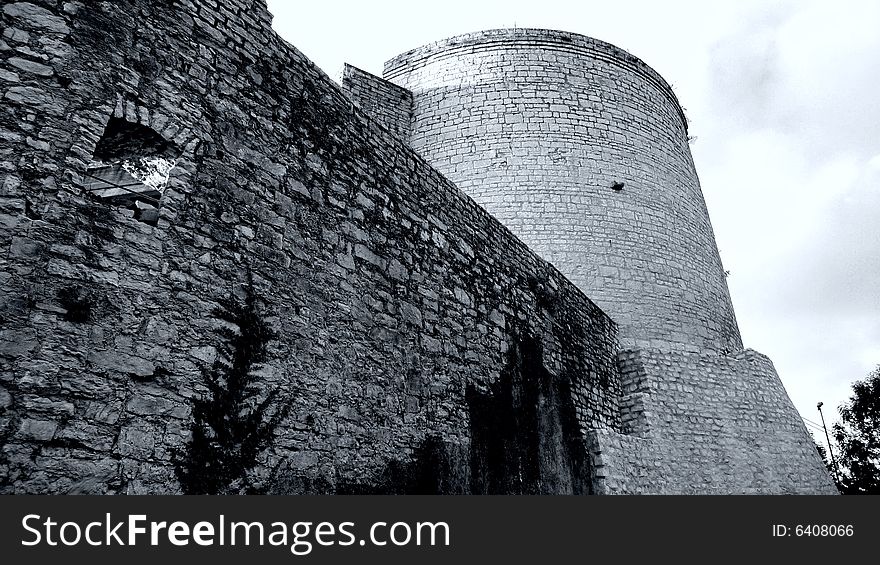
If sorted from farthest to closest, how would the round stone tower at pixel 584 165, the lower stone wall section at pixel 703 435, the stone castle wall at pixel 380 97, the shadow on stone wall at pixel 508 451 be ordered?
the stone castle wall at pixel 380 97
the round stone tower at pixel 584 165
the lower stone wall section at pixel 703 435
the shadow on stone wall at pixel 508 451

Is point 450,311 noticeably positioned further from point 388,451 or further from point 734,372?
point 734,372

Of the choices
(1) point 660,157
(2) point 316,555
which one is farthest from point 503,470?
(1) point 660,157

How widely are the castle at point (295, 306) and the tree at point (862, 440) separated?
1186 cm

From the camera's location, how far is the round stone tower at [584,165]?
32.1 feet

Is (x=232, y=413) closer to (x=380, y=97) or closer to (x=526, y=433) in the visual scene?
(x=526, y=433)

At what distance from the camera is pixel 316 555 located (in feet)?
9.98

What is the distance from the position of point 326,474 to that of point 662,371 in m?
6.35

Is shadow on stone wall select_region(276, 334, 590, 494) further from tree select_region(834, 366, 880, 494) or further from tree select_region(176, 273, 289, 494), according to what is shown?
tree select_region(834, 366, 880, 494)

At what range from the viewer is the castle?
3002 millimetres

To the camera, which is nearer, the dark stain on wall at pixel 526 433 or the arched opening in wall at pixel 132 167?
the arched opening in wall at pixel 132 167

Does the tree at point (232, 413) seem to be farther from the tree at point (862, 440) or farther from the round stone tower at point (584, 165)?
the tree at point (862, 440)

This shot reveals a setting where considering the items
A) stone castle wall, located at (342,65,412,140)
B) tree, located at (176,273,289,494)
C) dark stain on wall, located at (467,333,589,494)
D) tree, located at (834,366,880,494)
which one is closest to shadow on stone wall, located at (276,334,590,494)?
dark stain on wall, located at (467,333,589,494)

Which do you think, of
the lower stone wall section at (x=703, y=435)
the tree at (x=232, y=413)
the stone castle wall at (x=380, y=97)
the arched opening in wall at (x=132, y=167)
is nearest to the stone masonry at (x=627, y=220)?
the lower stone wall section at (x=703, y=435)

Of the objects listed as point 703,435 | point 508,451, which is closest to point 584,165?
point 703,435
